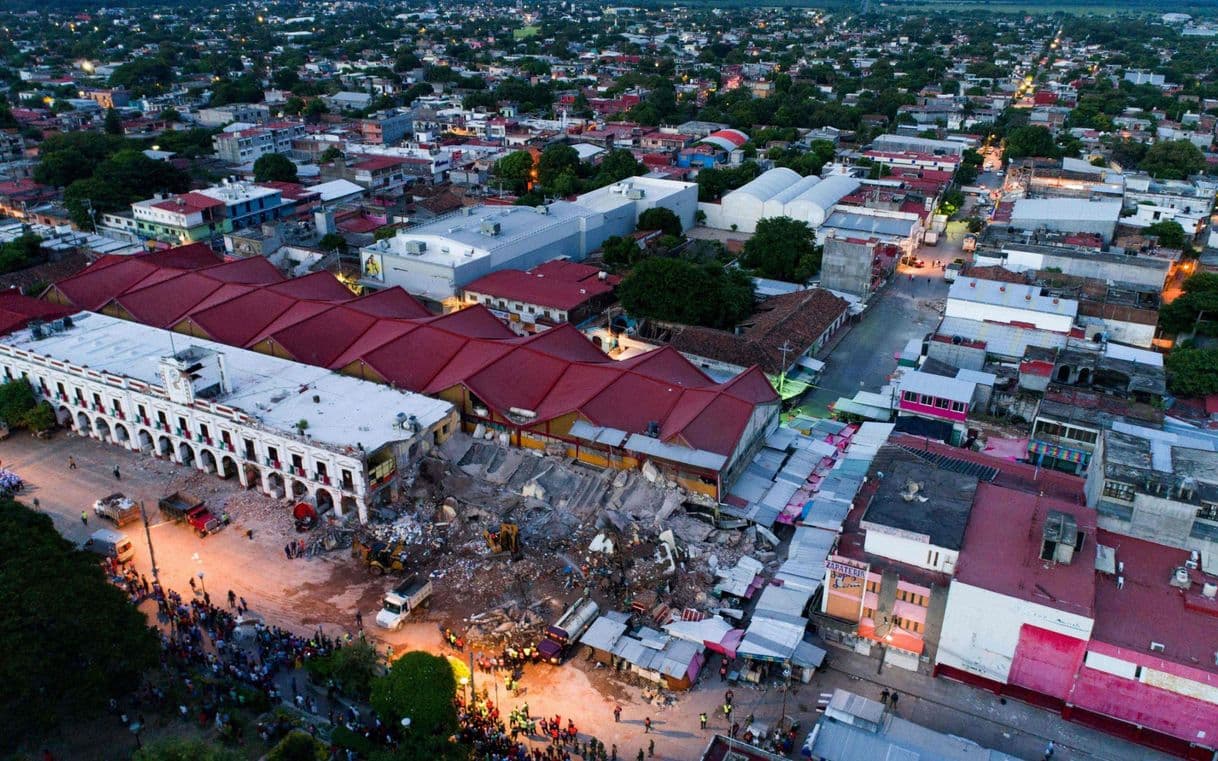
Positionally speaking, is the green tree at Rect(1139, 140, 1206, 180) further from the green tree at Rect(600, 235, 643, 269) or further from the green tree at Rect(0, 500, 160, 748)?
the green tree at Rect(0, 500, 160, 748)

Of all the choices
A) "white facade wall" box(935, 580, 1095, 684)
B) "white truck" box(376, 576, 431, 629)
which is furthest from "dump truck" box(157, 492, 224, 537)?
"white facade wall" box(935, 580, 1095, 684)

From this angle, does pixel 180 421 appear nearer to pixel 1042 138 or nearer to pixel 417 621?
pixel 417 621

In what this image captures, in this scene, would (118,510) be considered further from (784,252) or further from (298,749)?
(784,252)

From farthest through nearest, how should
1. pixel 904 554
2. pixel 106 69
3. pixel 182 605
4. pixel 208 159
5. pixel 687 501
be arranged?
pixel 106 69 < pixel 208 159 < pixel 687 501 < pixel 182 605 < pixel 904 554

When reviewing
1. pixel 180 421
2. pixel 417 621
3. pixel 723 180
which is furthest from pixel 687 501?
pixel 723 180

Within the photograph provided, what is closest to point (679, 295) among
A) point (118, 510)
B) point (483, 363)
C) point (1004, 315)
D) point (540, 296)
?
point (540, 296)

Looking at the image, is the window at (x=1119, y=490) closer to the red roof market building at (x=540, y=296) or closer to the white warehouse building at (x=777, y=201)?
the red roof market building at (x=540, y=296)
